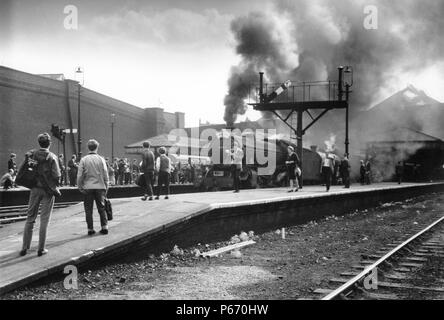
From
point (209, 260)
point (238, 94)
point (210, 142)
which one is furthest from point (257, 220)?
point (238, 94)

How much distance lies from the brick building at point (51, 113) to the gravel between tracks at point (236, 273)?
20088 mm

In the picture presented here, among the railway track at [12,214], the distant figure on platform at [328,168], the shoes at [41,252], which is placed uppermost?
the distant figure on platform at [328,168]

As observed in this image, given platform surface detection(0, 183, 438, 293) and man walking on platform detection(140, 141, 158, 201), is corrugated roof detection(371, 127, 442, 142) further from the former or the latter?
man walking on platform detection(140, 141, 158, 201)

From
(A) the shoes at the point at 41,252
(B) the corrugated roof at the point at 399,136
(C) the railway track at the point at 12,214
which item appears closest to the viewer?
(A) the shoes at the point at 41,252

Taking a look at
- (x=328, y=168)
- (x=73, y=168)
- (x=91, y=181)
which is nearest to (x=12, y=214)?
(x=91, y=181)

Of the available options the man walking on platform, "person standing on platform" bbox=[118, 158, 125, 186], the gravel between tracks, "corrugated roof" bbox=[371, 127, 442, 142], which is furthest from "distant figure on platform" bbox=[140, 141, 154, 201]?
"corrugated roof" bbox=[371, 127, 442, 142]

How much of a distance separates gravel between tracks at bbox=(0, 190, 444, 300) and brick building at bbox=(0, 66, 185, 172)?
791 inches

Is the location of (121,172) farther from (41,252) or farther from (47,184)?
(41,252)

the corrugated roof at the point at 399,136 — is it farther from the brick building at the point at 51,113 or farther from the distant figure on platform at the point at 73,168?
the distant figure on platform at the point at 73,168

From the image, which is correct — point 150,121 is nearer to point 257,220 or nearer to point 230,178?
point 230,178

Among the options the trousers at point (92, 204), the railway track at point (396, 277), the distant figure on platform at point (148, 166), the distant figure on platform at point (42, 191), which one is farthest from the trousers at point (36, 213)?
the distant figure on platform at point (148, 166)

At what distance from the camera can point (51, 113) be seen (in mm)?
29375

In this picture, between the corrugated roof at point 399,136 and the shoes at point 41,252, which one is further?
the corrugated roof at point 399,136

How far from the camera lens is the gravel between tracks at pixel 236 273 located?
18.4 ft
